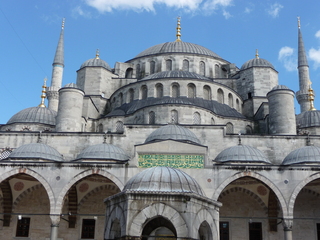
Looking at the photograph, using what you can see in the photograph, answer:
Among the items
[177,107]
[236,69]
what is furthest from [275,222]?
[236,69]

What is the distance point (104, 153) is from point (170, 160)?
8.33 ft

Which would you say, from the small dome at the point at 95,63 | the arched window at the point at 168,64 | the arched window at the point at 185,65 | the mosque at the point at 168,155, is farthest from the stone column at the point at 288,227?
the small dome at the point at 95,63

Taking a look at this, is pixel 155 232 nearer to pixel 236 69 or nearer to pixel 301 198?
pixel 301 198

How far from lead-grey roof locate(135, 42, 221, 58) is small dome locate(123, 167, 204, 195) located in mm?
20224

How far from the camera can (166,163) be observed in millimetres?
15219

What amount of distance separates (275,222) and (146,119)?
6920 millimetres

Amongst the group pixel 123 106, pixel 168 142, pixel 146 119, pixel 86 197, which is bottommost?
pixel 86 197

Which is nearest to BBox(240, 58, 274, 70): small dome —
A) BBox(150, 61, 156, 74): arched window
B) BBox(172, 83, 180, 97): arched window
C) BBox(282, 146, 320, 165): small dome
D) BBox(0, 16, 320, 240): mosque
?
BBox(0, 16, 320, 240): mosque

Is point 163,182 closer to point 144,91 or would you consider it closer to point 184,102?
point 184,102

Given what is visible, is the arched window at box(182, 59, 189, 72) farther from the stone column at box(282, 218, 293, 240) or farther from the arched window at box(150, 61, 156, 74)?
the stone column at box(282, 218, 293, 240)

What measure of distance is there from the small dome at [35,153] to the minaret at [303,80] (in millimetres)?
15505

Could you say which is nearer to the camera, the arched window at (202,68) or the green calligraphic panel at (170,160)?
the green calligraphic panel at (170,160)

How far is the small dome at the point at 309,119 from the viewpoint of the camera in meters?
20.8

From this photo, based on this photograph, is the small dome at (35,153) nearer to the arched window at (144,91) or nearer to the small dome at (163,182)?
the arched window at (144,91)
